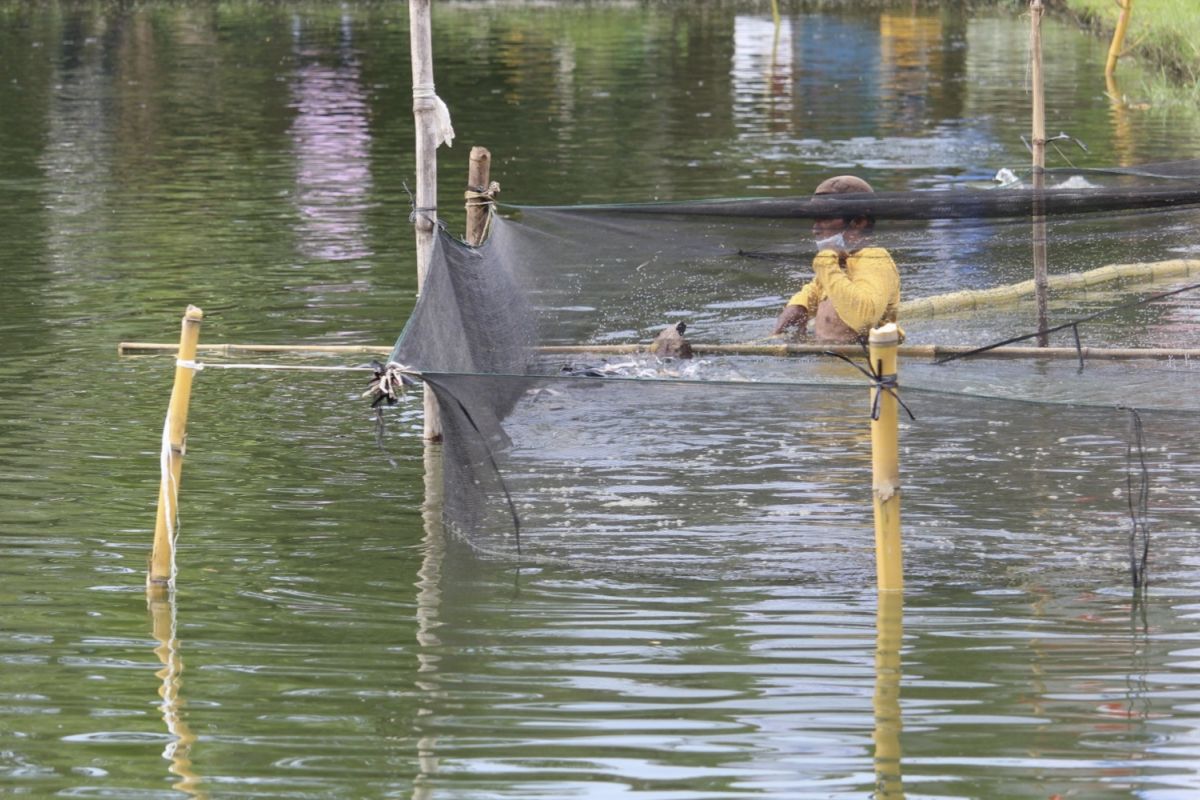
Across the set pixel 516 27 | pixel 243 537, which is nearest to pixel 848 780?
pixel 243 537

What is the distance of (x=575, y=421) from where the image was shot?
6254mm

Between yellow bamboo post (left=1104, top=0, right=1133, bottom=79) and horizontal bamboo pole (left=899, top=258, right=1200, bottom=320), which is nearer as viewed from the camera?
horizontal bamboo pole (left=899, top=258, right=1200, bottom=320)

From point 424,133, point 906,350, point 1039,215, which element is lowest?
point 906,350

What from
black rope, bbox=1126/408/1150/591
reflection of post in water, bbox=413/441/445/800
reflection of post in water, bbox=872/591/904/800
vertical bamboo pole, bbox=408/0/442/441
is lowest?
reflection of post in water, bbox=413/441/445/800

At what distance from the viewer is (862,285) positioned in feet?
27.2

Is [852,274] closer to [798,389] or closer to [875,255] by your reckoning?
[875,255]

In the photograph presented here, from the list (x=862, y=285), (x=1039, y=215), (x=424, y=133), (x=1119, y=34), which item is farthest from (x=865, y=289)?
(x=1119, y=34)

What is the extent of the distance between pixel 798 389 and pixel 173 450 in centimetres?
214

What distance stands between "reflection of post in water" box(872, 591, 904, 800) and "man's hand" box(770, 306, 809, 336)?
274cm

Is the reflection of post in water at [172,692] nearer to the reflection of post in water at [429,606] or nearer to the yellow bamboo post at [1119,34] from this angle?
the reflection of post in water at [429,606]

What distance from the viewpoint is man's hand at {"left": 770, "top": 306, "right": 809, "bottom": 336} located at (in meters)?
8.79

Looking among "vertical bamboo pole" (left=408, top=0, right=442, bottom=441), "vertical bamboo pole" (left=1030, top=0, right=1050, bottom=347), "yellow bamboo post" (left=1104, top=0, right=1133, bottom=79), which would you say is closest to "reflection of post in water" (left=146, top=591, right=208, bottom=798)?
"vertical bamboo pole" (left=408, top=0, right=442, bottom=441)

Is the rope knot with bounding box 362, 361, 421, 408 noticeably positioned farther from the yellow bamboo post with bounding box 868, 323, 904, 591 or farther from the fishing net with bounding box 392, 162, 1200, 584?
the yellow bamboo post with bounding box 868, 323, 904, 591

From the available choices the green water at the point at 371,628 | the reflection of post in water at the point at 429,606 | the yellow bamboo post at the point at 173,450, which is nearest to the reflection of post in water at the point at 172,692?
the green water at the point at 371,628
